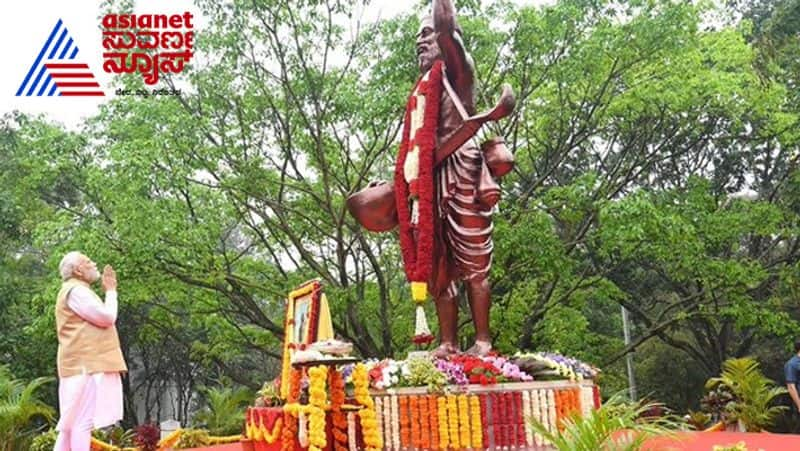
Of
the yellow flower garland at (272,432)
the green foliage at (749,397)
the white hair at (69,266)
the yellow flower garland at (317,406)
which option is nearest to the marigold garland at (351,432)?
the yellow flower garland at (317,406)

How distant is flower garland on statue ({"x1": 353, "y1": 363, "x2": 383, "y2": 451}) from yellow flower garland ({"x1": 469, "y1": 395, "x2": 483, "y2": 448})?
744mm

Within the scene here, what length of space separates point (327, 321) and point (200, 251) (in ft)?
17.3

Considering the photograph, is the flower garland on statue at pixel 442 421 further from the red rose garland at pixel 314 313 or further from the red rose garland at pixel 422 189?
the red rose garland at pixel 422 189

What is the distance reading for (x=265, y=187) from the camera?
11.4m

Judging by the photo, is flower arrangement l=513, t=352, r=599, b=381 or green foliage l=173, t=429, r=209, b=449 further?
green foliage l=173, t=429, r=209, b=449

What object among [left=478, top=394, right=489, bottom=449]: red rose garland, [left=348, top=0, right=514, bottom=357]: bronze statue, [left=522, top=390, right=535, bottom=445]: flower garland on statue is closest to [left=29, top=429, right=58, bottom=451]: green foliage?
[left=348, top=0, right=514, bottom=357]: bronze statue

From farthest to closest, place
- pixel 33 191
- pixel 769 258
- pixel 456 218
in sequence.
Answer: pixel 769 258, pixel 33 191, pixel 456 218

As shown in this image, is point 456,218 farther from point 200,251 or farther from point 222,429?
point 222,429

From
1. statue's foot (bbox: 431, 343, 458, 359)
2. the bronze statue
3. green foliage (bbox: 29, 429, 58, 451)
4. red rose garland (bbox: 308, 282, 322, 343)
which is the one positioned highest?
the bronze statue

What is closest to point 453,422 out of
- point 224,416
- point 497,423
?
point 497,423

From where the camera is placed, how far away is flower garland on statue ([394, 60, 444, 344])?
669 cm

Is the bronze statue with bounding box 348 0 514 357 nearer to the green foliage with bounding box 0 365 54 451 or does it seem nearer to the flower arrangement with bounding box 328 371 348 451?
Result: the flower arrangement with bounding box 328 371 348 451

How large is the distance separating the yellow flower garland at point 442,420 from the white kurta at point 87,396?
223 centimetres

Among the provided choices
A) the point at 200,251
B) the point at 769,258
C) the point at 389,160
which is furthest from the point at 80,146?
the point at 769,258
